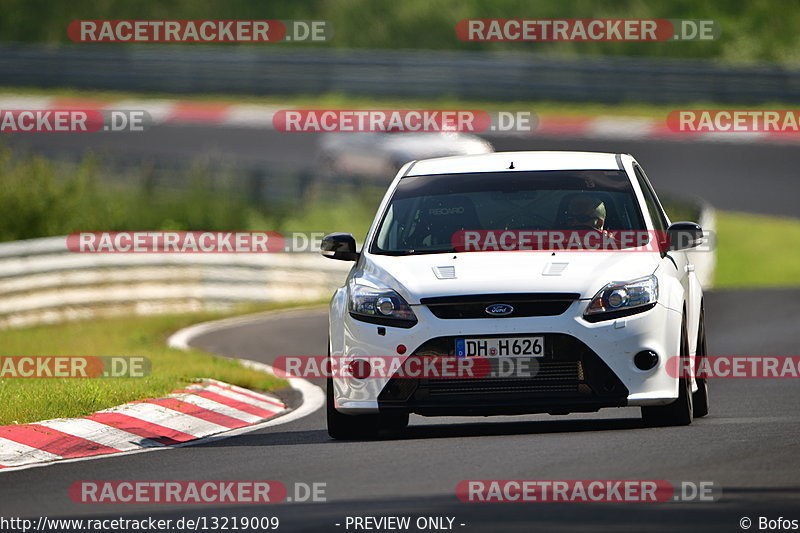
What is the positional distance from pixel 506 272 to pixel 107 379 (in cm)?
461

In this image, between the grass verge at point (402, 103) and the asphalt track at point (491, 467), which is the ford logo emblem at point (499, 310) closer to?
the asphalt track at point (491, 467)

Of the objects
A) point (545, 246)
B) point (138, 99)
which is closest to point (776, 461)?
point (545, 246)

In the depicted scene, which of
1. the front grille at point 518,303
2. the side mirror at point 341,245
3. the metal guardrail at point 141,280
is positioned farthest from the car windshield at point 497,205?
the metal guardrail at point 141,280

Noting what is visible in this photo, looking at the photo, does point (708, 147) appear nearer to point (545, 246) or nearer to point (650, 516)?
point (545, 246)

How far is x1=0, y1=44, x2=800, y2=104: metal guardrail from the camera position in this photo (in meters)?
37.7

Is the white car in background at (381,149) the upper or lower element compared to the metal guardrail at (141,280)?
upper

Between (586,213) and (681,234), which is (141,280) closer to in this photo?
(586,213)

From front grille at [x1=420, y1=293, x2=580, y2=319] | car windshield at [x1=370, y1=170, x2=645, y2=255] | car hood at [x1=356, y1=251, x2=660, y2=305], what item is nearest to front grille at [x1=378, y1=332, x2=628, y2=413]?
front grille at [x1=420, y1=293, x2=580, y2=319]

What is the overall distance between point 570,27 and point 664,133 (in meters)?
15.0

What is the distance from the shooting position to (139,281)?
2186cm

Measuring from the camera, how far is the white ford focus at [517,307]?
947cm

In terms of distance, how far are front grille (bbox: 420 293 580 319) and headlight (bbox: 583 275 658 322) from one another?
13 cm

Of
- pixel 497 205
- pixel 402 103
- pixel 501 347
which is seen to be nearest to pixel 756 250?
pixel 402 103

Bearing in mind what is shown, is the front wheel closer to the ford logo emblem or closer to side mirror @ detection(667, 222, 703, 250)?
the ford logo emblem
